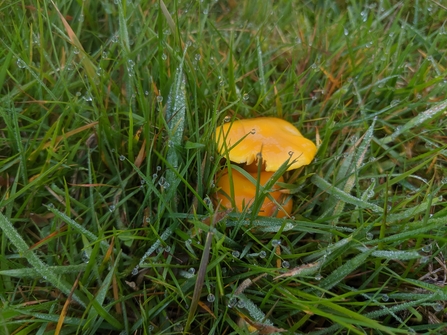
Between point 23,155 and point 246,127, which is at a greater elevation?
point 246,127

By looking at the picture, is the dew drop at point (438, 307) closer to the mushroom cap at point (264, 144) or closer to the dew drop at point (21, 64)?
the mushroom cap at point (264, 144)

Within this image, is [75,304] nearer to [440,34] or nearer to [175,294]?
[175,294]

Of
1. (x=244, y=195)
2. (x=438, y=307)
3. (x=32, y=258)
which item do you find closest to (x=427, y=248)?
(x=438, y=307)

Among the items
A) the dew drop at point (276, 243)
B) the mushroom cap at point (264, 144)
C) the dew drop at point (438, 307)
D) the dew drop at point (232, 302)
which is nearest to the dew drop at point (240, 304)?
the dew drop at point (232, 302)

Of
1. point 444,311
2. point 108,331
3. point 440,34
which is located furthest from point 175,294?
point 440,34

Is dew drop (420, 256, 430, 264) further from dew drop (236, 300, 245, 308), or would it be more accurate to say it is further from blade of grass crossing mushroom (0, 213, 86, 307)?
blade of grass crossing mushroom (0, 213, 86, 307)

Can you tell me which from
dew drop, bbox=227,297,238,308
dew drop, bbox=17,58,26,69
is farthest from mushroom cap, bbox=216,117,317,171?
dew drop, bbox=17,58,26,69
